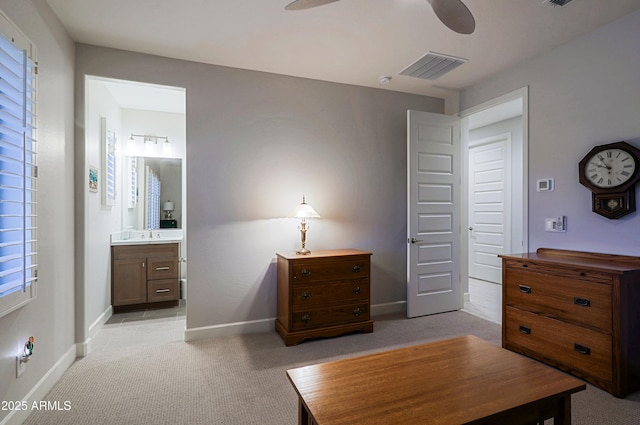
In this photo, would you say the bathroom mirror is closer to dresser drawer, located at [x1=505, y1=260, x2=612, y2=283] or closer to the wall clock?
dresser drawer, located at [x1=505, y1=260, x2=612, y2=283]

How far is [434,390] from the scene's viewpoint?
1.39m

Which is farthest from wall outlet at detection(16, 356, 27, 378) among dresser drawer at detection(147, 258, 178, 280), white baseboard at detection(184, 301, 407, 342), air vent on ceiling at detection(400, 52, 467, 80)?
air vent on ceiling at detection(400, 52, 467, 80)

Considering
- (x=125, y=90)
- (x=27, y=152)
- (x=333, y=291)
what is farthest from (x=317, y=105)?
(x=27, y=152)

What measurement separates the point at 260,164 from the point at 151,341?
2.04m

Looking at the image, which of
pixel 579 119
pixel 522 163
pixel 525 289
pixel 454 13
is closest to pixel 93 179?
pixel 454 13

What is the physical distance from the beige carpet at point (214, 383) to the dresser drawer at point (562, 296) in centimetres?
49

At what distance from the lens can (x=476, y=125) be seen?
18.4 ft

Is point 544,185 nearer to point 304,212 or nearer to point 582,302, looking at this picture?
point 582,302

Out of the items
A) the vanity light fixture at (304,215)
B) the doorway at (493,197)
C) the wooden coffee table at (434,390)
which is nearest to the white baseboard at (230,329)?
the vanity light fixture at (304,215)

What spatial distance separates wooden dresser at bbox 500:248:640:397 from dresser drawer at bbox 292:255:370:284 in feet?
4.27

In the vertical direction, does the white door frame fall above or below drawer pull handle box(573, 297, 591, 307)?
above

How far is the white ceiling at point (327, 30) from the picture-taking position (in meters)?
2.34

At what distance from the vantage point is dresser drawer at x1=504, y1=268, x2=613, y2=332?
87.0 inches

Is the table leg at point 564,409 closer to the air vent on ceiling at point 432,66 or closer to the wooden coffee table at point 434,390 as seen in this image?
the wooden coffee table at point 434,390
